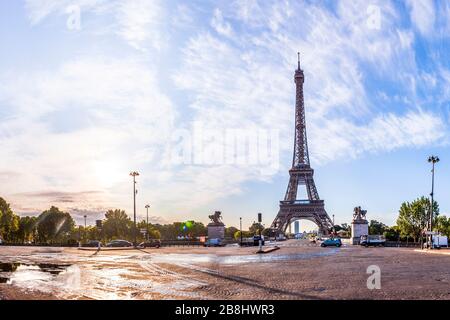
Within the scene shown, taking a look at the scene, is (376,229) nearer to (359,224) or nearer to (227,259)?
(359,224)

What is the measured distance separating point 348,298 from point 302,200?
12736 cm

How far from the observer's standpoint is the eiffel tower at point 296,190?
5281 inches

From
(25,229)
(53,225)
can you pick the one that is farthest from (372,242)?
(25,229)

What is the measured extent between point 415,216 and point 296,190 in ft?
145

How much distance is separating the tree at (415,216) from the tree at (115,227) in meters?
72.3

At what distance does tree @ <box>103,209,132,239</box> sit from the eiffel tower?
1663 inches

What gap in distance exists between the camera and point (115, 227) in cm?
13125

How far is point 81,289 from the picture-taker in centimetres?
1541

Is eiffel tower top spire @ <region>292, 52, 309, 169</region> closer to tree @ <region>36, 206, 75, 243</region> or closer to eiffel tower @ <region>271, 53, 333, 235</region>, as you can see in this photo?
eiffel tower @ <region>271, 53, 333, 235</region>

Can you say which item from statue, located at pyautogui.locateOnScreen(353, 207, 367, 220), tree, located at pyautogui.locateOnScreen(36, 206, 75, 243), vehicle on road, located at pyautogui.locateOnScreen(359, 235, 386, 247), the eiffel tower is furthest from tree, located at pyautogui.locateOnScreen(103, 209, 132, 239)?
vehicle on road, located at pyautogui.locateOnScreen(359, 235, 386, 247)

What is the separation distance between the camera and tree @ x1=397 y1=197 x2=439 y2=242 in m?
105
